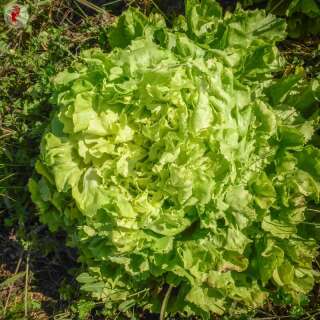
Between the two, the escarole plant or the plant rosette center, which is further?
the plant rosette center

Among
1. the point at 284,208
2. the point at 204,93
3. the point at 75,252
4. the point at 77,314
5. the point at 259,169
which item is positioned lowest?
the point at 77,314

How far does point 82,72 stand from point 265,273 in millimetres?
1426

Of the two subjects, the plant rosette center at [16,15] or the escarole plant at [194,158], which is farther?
the plant rosette center at [16,15]

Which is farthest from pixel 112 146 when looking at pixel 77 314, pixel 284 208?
pixel 77 314

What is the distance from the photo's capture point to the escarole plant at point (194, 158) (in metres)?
2.34

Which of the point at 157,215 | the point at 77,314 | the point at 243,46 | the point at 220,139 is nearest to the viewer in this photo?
the point at 220,139

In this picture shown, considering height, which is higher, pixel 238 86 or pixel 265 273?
pixel 238 86

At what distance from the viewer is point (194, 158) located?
232 centimetres

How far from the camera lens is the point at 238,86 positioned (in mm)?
2479

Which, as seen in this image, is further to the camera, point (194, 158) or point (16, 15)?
point (16, 15)

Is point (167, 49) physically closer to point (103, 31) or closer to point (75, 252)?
point (103, 31)

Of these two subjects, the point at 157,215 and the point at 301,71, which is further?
the point at 301,71

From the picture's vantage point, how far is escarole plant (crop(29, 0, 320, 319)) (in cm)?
234

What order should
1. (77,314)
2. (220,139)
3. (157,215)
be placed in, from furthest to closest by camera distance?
1. (77,314)
2. (157,215)
3. (220,139)
